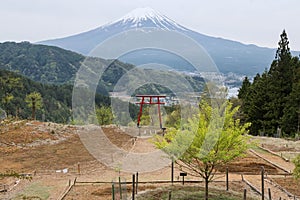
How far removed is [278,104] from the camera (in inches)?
1147

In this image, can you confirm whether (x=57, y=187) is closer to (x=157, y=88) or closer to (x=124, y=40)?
(x=124, y=40)

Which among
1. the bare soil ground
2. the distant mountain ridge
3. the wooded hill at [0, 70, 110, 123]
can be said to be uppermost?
the distant mountain ridge

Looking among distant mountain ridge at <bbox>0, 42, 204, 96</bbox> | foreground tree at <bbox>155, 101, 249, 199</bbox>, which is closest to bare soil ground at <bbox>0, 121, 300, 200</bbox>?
foreground tree at <bbox>155, 101, 249, 199</bbox>

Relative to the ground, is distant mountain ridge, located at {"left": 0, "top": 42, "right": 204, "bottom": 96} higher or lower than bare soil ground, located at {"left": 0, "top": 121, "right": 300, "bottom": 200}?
higher

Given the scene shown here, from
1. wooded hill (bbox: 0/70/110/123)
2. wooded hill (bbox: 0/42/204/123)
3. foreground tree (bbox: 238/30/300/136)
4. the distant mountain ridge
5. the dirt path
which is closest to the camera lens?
the dirt path

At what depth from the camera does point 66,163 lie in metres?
15.4

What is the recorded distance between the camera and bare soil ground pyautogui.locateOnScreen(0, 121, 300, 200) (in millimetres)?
11539

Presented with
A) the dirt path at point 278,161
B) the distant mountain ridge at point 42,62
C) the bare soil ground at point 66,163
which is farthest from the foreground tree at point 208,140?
the distant mountain ridge at point 42,62

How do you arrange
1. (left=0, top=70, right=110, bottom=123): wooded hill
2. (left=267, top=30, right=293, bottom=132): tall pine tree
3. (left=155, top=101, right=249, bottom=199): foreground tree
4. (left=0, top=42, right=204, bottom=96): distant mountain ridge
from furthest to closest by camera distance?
(left=0, top=42, right=204, bottom=96): distant mountain ridge → (left=0, top=70, right=110, bottom=123): wooded hill → (left=267, top=30, right=293, bottom=132): tall pine tree → (left=155, top=101, right=249, bottom=199): foreground tree

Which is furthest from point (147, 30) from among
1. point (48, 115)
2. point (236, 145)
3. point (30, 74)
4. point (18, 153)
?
point (30, 74)

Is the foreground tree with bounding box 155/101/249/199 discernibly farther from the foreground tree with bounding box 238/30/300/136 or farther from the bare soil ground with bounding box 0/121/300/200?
the foreground tree with bounding box 238/30/300/136

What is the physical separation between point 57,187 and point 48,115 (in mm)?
41140

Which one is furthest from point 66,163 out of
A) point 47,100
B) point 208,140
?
point 47,100

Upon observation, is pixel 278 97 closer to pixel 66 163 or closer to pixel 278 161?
pixel 278 161
